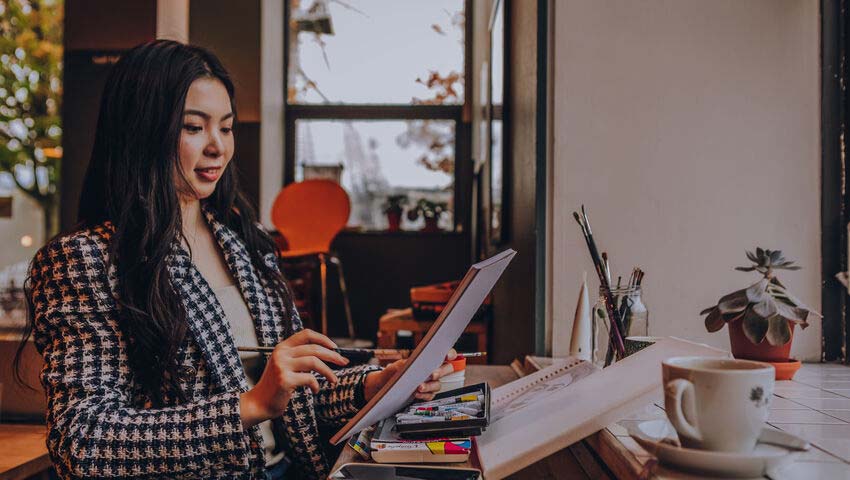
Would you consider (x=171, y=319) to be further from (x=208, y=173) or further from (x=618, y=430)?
(x=618, y=430)

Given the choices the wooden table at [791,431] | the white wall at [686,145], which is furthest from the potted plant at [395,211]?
the wooden table at [791,431]

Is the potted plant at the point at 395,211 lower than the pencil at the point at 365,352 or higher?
higher

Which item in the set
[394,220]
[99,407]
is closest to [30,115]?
[394,220]

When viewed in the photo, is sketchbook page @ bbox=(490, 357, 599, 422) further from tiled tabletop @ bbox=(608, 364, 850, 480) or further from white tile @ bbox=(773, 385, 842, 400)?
white tile @ bbox=(773, 385, 842, 400)

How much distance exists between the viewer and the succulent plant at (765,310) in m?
1.16

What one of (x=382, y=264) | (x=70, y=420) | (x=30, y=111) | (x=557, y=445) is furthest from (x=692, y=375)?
(x=30, y=111)

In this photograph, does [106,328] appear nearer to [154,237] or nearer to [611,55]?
[154,237]

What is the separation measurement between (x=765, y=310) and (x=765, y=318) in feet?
0.06

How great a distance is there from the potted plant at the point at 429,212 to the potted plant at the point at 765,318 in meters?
4.25

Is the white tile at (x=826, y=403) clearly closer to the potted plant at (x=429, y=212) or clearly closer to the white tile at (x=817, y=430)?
the white tile at (x=817, y=430)

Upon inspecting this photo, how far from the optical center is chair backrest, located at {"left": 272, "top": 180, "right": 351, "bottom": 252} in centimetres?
471

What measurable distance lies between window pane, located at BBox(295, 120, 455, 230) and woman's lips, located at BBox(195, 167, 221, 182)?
4.32m

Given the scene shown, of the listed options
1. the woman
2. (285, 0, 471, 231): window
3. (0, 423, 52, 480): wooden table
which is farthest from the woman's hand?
(285, 0, 471, 231): window

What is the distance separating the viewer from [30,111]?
6672mm
